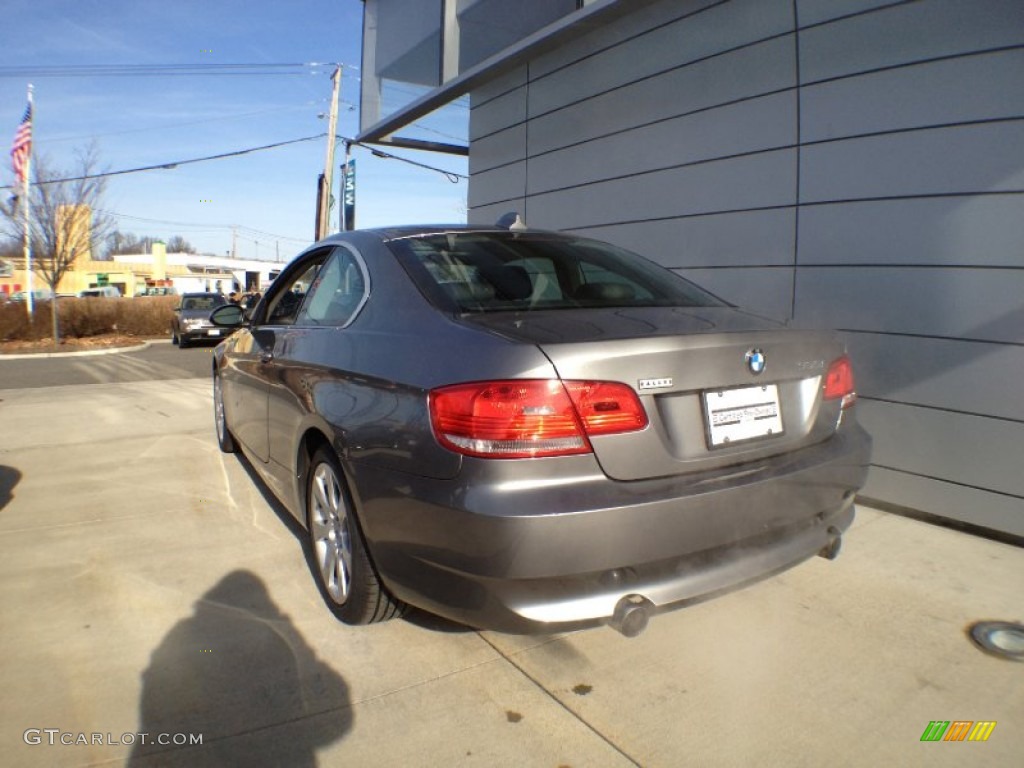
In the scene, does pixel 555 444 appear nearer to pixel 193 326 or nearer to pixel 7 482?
pixel 7 482

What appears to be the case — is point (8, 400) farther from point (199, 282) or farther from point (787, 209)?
point (199, 282)

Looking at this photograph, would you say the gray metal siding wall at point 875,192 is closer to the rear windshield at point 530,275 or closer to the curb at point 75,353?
the rear windshield at point 530,275

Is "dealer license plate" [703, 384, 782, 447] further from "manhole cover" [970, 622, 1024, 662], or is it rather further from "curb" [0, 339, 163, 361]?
"curb" [0, 339, 163, 361]

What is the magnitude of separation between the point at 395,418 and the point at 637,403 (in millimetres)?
745

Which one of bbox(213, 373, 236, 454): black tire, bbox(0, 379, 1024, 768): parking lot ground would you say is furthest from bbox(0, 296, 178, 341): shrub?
bbox(0, 379, 1024, 768): parking lot ground

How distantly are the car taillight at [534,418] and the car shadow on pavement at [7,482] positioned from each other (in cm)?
383

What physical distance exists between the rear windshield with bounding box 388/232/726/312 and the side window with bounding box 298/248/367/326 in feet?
0.82

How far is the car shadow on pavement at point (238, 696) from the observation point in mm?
1992

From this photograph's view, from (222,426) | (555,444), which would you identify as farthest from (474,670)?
(222,426)

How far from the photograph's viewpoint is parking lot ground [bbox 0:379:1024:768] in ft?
6.59

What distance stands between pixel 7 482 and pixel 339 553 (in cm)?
344

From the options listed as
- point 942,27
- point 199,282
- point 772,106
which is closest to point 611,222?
point 772,106

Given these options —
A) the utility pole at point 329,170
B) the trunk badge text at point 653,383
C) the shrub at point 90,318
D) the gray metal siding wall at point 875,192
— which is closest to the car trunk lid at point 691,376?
the trunk badge text at point 653,383

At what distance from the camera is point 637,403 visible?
1.96 m
